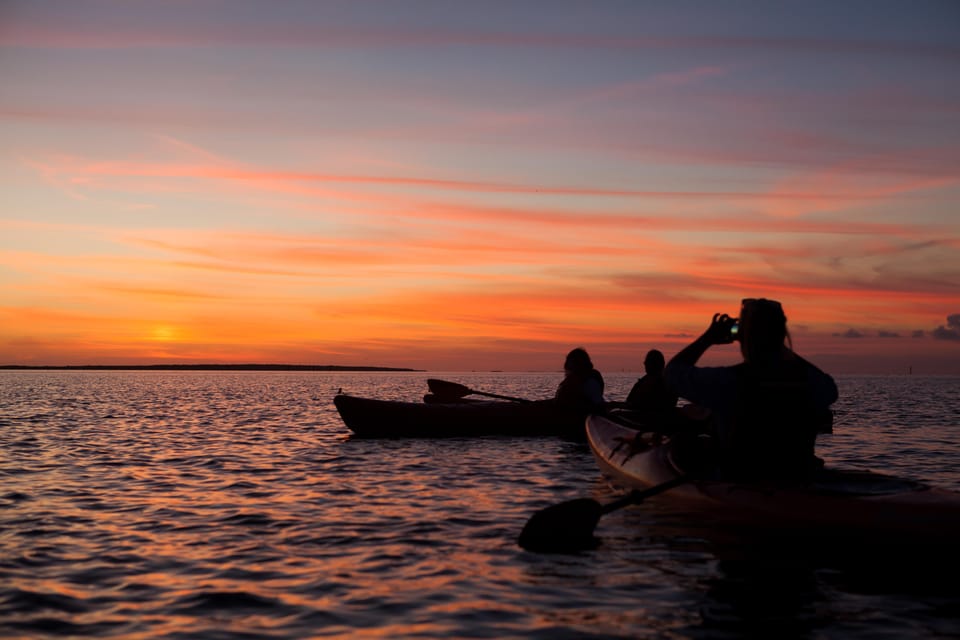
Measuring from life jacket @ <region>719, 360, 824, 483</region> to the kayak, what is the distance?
0.19 metres

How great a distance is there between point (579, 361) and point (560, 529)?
399 inches

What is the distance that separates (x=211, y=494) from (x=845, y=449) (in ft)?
45.5

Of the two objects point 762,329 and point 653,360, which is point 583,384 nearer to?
point 653,360

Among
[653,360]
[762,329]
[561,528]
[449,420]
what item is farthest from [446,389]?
[762,329]

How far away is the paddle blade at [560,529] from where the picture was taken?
7574 mm

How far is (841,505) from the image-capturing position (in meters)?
7.16

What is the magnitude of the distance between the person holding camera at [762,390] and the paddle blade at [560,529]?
1464mm

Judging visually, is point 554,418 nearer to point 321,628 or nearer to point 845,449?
point 845,449

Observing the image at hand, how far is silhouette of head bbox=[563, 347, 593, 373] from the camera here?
17625 mm

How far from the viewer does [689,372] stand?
24.0ft

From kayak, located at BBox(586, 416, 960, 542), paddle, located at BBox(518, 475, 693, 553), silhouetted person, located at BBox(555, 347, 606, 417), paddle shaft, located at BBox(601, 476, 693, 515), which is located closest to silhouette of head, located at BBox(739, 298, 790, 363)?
kayak, located at BBox(586, 416, 960, 542)

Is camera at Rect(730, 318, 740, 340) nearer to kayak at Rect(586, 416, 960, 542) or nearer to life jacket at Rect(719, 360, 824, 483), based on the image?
life jacket at Rect(719, 360, 824, 483)

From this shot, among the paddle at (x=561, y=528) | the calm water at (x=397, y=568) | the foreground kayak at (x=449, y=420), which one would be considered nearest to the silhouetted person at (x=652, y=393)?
the calm water at (x=397, y=568)

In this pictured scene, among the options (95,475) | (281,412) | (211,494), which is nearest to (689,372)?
(211,494)
